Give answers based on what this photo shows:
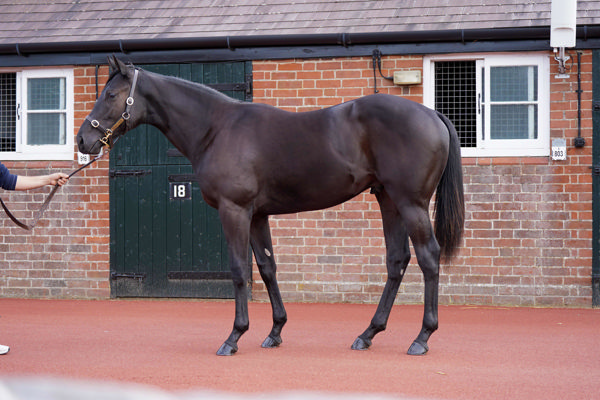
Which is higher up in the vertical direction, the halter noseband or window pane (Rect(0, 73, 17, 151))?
window pane (Rect(0, 73, 17, 151))

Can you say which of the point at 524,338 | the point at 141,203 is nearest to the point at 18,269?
the point at 141,203

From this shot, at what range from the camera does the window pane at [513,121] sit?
9164mm

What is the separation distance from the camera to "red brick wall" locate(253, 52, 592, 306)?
351 inches

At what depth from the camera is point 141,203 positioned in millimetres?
9906

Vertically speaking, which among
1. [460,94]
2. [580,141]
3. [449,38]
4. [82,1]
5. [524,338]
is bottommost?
[524,338]

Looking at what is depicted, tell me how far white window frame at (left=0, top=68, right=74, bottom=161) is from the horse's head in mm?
4537

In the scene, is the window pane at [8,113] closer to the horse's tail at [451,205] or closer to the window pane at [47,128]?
the window pane at [47,128]

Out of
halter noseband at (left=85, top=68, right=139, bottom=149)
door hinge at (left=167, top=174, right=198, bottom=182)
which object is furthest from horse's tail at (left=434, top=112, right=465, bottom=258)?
door hinge at (left=167, top=174, right=198, bottom=182)

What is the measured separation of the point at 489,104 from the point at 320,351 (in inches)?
185

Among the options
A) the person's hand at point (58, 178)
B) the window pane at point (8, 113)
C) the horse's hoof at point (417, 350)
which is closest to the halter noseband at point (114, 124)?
the person's hand at point (58, 178)

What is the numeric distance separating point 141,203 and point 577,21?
565cm

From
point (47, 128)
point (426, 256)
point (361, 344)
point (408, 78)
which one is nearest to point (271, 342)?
point (361, 344)

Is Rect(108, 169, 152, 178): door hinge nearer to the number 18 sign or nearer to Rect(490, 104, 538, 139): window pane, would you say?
the number 18 sign

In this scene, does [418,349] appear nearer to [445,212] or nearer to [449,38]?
[445,212]
